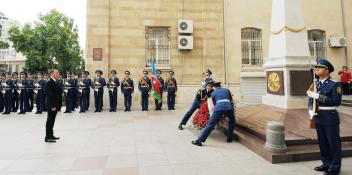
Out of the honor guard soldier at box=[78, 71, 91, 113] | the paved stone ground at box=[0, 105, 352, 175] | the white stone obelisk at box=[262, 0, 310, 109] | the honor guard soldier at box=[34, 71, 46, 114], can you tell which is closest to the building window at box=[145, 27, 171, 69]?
the honor guard soldier at box=[78, 71, 91, 113]

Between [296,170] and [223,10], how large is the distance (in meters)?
11.8

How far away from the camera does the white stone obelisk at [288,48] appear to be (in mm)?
7953

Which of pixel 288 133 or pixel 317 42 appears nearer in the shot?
pixel 288 133

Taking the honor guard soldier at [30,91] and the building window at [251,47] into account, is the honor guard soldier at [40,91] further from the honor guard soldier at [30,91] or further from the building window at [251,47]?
the building window at [251,47]

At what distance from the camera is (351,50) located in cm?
1598

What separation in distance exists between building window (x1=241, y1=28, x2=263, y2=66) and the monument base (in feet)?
24.0

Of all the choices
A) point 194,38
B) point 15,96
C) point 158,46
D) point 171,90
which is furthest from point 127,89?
point 15,96

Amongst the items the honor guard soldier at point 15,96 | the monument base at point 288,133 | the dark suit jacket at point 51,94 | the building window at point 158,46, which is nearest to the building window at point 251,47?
the building window at point 158,46

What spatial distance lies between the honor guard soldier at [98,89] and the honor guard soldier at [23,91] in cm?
331

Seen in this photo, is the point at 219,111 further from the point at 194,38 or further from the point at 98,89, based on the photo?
the point at 194,38

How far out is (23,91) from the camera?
40.3 ft

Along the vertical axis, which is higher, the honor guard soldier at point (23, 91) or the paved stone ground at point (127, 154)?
the honor guard soldier at point (23, 91)

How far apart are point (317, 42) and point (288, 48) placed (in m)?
9.29

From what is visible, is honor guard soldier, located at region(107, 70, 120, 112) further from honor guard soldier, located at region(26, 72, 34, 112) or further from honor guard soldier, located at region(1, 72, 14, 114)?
honor guard soldier, located at region(1, 72, 14, 114)
